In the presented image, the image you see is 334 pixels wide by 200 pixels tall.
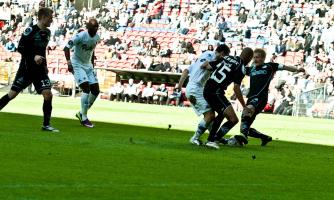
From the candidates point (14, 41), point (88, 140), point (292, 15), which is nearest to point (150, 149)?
point (88, 140)

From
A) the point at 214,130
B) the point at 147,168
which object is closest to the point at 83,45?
the point at 214,130

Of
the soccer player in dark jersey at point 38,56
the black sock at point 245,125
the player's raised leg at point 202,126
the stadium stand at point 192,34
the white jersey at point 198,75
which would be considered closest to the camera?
the player's raised leg at point 202,126

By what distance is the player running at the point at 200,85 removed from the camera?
51.8 ft

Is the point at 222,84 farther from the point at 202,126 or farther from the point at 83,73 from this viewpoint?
the point at 83,73

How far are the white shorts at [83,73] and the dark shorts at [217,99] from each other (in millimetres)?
5037

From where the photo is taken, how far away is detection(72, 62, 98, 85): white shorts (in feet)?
65.8

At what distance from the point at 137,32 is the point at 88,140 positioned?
35.9 meters

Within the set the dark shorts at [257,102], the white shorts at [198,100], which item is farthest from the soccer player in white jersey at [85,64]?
the dark shorts at [257,102]

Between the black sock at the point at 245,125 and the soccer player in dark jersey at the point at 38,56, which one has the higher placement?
the soccer player in dark jersey at the point at 38,56

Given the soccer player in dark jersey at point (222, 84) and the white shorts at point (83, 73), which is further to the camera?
the white shorts at point (83, 73)

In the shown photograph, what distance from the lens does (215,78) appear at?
15.6 meters

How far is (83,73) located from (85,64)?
0.26m

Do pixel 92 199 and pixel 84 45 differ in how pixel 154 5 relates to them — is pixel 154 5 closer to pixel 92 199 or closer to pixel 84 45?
pixel 84 45

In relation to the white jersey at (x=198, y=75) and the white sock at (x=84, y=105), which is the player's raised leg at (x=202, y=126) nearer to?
the white jersey at (x=198, y=75)
